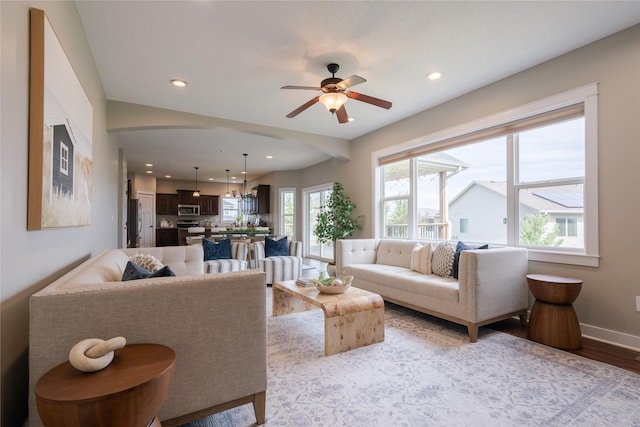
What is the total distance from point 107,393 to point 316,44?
278cm

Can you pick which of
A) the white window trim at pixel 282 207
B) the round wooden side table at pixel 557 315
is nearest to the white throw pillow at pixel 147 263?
the round wooden side table at pixel 557 315

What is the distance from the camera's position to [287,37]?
8.47ft

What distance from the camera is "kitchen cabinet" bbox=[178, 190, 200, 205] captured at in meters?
11.1

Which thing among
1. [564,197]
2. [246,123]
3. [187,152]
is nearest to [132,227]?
[187,152]

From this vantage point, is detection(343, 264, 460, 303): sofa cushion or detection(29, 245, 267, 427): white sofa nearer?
detection(29, 245, 267, 427): white sofa

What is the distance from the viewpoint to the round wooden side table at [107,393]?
3.01 feet

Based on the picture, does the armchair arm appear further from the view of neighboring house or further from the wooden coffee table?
the wooden coffee table

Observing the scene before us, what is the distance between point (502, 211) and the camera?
3.59 meters

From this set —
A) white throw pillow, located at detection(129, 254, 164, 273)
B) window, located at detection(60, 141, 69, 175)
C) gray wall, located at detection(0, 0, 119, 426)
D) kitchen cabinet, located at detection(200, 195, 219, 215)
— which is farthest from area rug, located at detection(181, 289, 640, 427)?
kitchen cabinet, located at detection(200, 195, 219, 215)

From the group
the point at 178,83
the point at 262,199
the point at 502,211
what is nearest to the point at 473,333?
the point at 502,211

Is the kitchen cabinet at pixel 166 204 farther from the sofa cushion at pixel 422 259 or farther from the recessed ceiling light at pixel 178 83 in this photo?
the sofa cushion at pixel 422 259

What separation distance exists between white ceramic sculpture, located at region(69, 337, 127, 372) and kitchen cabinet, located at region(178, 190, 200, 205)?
35.6ft

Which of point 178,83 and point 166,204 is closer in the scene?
point 178,83

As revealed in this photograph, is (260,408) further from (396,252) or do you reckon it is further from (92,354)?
(396,252)
